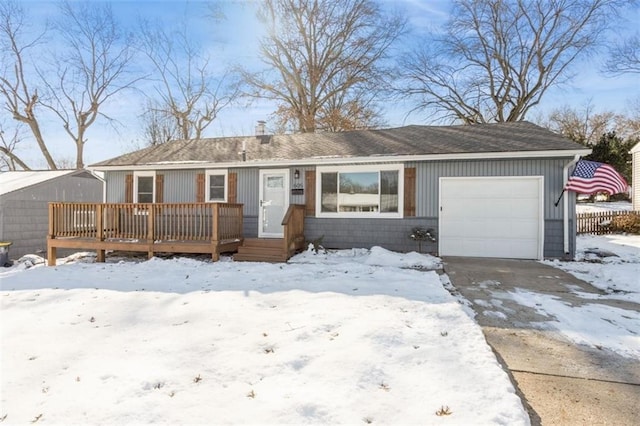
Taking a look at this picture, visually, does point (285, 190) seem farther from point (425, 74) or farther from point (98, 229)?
point (425, 74)

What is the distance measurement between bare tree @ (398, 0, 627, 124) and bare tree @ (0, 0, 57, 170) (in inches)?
835

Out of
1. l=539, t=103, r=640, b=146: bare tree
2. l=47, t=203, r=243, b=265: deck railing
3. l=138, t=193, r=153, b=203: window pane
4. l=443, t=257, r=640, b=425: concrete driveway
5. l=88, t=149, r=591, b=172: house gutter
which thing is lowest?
l=443, t=257, r=640, b=425: concrete driveway

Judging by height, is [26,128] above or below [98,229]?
above

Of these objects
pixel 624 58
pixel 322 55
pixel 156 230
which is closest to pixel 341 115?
pixel 322 55

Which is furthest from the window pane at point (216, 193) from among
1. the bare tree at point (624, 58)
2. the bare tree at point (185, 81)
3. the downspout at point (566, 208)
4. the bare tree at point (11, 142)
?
the bare tree at point (624, 58)

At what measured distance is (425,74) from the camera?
21.8m

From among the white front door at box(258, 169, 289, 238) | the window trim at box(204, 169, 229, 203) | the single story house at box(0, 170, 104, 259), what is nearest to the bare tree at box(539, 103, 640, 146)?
the white front door at box(258, 169, 289, 238)

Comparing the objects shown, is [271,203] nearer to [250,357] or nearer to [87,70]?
[250,357]

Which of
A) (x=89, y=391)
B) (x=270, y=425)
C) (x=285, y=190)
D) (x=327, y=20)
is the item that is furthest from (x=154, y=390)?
(x=327, y=20)

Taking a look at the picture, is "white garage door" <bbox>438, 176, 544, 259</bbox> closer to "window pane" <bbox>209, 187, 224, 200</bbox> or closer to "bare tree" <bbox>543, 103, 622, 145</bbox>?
"window pane" <bbox>209, 187, 224, 200</bbox>

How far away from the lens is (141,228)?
888 centimetres

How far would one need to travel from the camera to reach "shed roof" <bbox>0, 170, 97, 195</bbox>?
11163 millimetres

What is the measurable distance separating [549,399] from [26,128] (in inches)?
1094

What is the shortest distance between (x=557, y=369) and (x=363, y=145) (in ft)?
24.3
